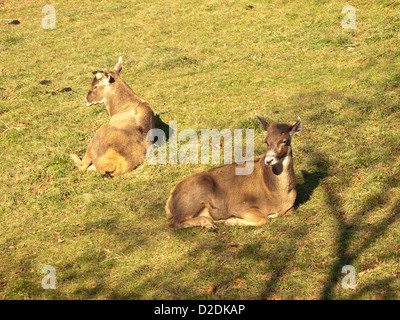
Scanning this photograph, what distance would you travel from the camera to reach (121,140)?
11.5 meters

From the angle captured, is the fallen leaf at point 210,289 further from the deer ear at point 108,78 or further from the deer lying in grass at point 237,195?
the deer ear at point 108,78

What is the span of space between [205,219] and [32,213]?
385 cm

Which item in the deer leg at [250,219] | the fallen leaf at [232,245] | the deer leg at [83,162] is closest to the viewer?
the fallen leaf at [232,245]

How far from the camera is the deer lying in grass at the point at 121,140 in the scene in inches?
446

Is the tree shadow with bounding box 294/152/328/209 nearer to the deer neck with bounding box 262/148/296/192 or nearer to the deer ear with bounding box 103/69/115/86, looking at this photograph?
the deer neck with bounding box 262/148/296/192

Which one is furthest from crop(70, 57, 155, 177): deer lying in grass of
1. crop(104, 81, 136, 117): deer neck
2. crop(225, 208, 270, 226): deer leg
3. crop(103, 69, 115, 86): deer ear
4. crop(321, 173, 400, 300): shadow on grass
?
crop(321, 173, 400, 300): shadow on grass

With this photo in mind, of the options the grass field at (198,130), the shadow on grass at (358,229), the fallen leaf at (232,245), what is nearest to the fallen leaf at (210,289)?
the grass field at (198,130)

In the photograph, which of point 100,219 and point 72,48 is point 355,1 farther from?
point 100,219

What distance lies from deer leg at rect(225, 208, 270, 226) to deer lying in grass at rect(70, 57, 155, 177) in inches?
142

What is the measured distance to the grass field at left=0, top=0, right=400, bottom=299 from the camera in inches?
293

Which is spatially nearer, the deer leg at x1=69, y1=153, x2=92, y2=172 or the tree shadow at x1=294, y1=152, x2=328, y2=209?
the tree shadow at x1=294, y1=152, x2=328, y2=209

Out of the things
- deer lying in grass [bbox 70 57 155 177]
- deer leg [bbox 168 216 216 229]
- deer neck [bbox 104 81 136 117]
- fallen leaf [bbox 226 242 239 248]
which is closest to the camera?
fallen leaf [bbox 226 242 239 248]

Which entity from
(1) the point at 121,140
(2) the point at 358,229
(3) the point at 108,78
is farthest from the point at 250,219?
(3) the point at 108,78

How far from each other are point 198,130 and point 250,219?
5.19m
